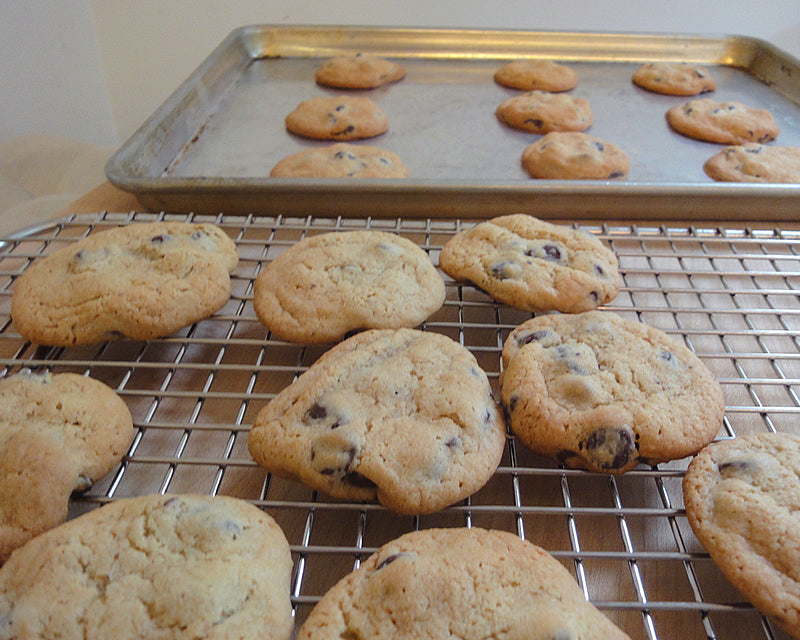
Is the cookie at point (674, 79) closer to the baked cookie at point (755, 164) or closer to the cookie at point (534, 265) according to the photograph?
the baked cookie at point (755, 164)

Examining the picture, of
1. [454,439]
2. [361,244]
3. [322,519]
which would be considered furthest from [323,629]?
[361,244]

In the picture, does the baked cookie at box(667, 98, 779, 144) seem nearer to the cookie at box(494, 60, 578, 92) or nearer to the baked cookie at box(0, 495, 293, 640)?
the cookie at box(494, 60, 578, 92)

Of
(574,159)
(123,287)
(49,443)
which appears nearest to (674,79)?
(574,159)

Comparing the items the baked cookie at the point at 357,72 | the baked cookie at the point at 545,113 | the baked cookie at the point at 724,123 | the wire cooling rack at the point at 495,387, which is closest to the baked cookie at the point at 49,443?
the wire cooling rack at the point at 495,387

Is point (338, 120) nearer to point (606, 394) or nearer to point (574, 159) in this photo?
point (574, 159)

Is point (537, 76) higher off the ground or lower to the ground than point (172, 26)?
higher

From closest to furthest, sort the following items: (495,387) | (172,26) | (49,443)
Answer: (49,443), (495,387), (172,26)
